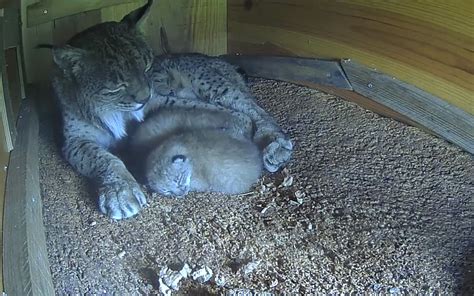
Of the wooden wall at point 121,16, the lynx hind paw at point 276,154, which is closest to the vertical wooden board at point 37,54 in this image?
the wooden wall at point 121,16

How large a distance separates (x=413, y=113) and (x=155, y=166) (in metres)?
0.75

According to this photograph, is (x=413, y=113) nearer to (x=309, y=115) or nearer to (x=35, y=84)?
(x=309, y=115)

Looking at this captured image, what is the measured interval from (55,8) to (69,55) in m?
0.35


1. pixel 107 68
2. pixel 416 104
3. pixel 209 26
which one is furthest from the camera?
pixel 209 26

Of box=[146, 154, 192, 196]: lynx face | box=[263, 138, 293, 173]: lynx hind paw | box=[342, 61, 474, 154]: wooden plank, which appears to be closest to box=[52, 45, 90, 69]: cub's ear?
box=[146, 154, 192, 196]: lynx face

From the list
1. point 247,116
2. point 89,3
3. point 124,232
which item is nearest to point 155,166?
point 124,232

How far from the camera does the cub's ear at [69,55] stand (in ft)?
6.02

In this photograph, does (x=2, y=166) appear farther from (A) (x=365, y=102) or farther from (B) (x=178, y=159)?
(A) (x=365, y=102)

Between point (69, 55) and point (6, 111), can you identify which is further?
point (69, 55)

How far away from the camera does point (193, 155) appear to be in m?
1.77

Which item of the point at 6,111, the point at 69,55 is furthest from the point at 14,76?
the point at 6,111

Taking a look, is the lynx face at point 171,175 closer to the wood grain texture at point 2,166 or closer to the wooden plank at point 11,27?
the wood grain texture at point 2,166

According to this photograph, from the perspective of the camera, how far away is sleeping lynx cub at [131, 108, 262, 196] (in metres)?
1.74

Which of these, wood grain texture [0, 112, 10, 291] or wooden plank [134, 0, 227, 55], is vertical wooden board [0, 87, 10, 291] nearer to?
wood grain texture [0, 112, 10, 291]
